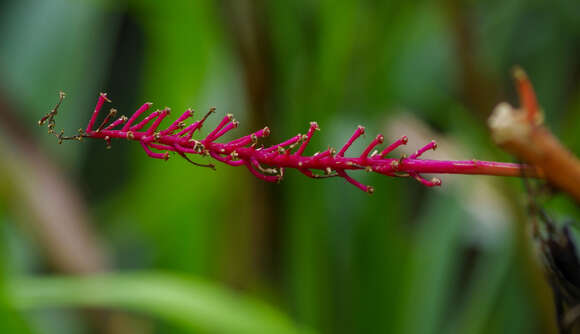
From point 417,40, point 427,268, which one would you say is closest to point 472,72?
point 427,268

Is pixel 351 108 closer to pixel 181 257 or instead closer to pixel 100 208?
pixel 181 257

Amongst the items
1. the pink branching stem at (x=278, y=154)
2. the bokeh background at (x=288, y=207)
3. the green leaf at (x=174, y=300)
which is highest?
the bokeh background at (x=288, y=207)

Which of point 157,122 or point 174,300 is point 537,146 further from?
point 174,300

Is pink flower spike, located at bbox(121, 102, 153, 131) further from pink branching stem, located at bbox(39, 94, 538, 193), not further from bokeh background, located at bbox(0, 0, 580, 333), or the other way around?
bokeh background, located at bbox(0, 0, 580, 333)

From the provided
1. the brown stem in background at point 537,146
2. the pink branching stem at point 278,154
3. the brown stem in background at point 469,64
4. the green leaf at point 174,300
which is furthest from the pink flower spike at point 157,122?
the brown stem in background at point 469,64

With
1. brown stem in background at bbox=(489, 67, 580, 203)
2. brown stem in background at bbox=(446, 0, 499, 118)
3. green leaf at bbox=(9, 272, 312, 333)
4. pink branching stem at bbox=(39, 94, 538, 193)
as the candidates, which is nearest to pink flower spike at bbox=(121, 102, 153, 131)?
pink branching stem at bbox=(39, 94, 538, 193)

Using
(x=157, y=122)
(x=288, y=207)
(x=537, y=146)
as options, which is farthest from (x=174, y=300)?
(x=537, y=146)

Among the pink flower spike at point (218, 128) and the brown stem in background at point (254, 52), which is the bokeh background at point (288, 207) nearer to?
the brown stem in background at point (254, 52)
